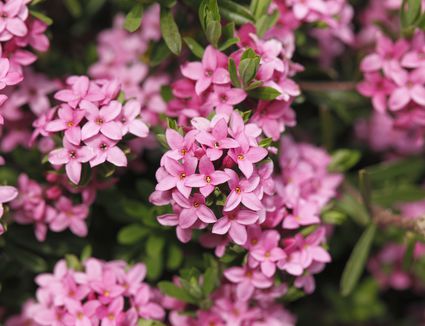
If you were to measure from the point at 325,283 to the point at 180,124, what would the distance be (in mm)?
1174

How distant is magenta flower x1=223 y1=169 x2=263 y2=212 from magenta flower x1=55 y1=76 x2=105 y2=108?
0.44 meters

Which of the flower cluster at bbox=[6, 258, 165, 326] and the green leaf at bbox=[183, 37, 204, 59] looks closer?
the flower cluster at bbox=[6, 258, 165, 326]

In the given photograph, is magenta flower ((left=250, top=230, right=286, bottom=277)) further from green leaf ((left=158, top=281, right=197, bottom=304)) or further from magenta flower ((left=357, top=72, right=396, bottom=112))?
magenta flower ((left=357, top=72, right=396, bottom=112))

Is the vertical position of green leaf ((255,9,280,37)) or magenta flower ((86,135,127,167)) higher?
green leaf ((255,9,280,37))

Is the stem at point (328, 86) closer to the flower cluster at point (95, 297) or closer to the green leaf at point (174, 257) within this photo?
the green leaf at point (174, 257)

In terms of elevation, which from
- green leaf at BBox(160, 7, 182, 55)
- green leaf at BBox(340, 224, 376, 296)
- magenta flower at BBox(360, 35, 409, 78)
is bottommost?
green leaf at BBox(340, 224, 376, 296)

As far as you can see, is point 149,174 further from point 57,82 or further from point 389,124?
point 389,124

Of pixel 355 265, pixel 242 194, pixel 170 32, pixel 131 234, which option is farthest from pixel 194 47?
pixel 355 265

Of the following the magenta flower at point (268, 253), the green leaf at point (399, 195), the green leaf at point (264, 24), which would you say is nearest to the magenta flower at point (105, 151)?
the magenta flower at point (268, 253)

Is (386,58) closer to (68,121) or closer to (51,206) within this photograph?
(68,121)

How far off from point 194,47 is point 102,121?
1.25 ft

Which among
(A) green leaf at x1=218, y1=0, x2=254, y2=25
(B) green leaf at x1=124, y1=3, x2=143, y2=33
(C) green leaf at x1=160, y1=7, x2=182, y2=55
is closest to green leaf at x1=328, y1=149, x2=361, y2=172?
(A) green leaf at x1=218, y1=0, x2=254, y2=25

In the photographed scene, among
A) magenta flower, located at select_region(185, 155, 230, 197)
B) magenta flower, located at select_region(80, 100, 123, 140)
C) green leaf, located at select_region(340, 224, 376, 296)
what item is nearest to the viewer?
magenta flower, located at select_region(185, 155, 230, 197)

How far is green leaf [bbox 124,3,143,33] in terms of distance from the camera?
1.91 meters
